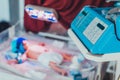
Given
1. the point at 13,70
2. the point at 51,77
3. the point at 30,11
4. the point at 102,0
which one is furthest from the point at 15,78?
the point at 102,0

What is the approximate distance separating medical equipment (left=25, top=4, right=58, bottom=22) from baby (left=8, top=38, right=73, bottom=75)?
20 cm

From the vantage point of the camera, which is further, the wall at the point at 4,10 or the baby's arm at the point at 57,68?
the wall at the point at 4,10

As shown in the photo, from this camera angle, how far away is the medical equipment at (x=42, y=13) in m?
1.53

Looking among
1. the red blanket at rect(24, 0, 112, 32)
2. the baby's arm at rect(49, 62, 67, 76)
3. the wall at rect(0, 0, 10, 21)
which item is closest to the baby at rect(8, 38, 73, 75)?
the baby's arm at rect(49, 62, 67, 76)

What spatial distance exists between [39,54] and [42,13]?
1.11 ft

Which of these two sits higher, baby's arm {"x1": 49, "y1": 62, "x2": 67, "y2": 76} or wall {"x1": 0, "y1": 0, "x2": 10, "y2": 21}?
wall {"x1": 0, "y1": 0, "x2": 10, "y2": 21}

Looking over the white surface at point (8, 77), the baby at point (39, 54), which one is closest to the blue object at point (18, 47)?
Answer: the baby at point (39, 54)

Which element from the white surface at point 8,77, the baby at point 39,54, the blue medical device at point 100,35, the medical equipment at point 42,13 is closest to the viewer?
the blue medical device at point 100,35

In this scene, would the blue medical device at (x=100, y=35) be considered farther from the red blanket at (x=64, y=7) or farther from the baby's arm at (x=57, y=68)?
the red blanket at (x=64, y=7)

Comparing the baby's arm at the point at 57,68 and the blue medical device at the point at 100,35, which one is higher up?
the blue medical device at the point at 100,35

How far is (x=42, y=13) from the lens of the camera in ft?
5.08

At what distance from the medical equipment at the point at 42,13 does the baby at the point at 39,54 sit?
0.20m

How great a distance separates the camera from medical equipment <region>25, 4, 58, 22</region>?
1534 mm

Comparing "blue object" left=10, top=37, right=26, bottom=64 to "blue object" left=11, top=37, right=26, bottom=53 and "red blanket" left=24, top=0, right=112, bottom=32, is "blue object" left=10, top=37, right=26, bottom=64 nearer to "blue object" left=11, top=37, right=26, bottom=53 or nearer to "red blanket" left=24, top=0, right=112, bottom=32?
"blue object" left=11, top=37, right=26, bottom=53
